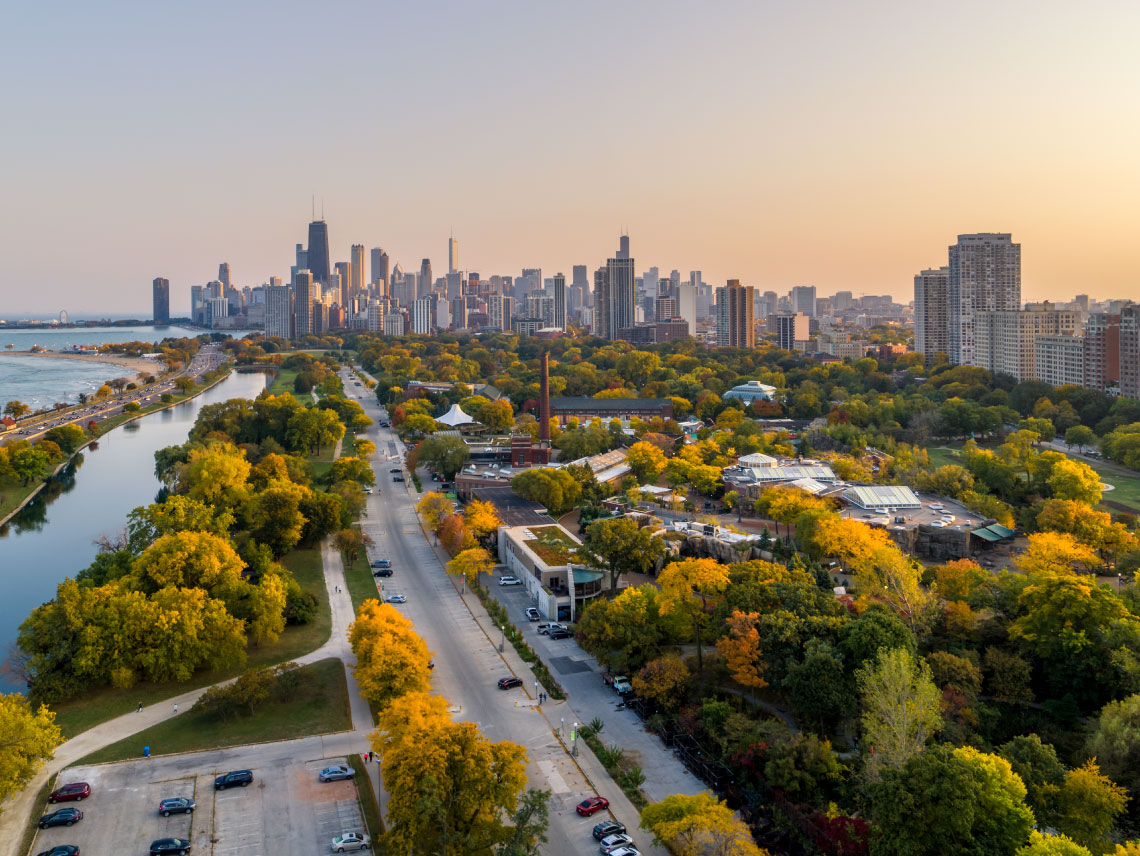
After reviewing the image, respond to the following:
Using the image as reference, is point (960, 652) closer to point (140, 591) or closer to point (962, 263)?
point (140, 591)

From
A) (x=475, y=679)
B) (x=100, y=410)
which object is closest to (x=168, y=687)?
(x=475, y=679)

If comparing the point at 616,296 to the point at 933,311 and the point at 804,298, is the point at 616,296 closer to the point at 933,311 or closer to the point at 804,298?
the point at 933,311

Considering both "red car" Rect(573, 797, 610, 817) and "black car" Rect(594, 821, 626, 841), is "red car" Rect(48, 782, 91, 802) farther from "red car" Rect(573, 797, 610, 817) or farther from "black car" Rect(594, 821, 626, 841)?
"black car" Rect(594, 821, 626, 841)

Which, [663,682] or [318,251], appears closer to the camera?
[663,682]

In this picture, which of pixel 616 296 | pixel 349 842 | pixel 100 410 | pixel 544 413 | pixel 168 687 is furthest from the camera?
pixel 616 296

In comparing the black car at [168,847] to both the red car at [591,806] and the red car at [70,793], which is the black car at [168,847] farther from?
the red car at [591,806]

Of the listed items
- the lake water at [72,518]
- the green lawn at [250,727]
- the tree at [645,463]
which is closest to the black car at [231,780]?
the green lawn at [250,727]
